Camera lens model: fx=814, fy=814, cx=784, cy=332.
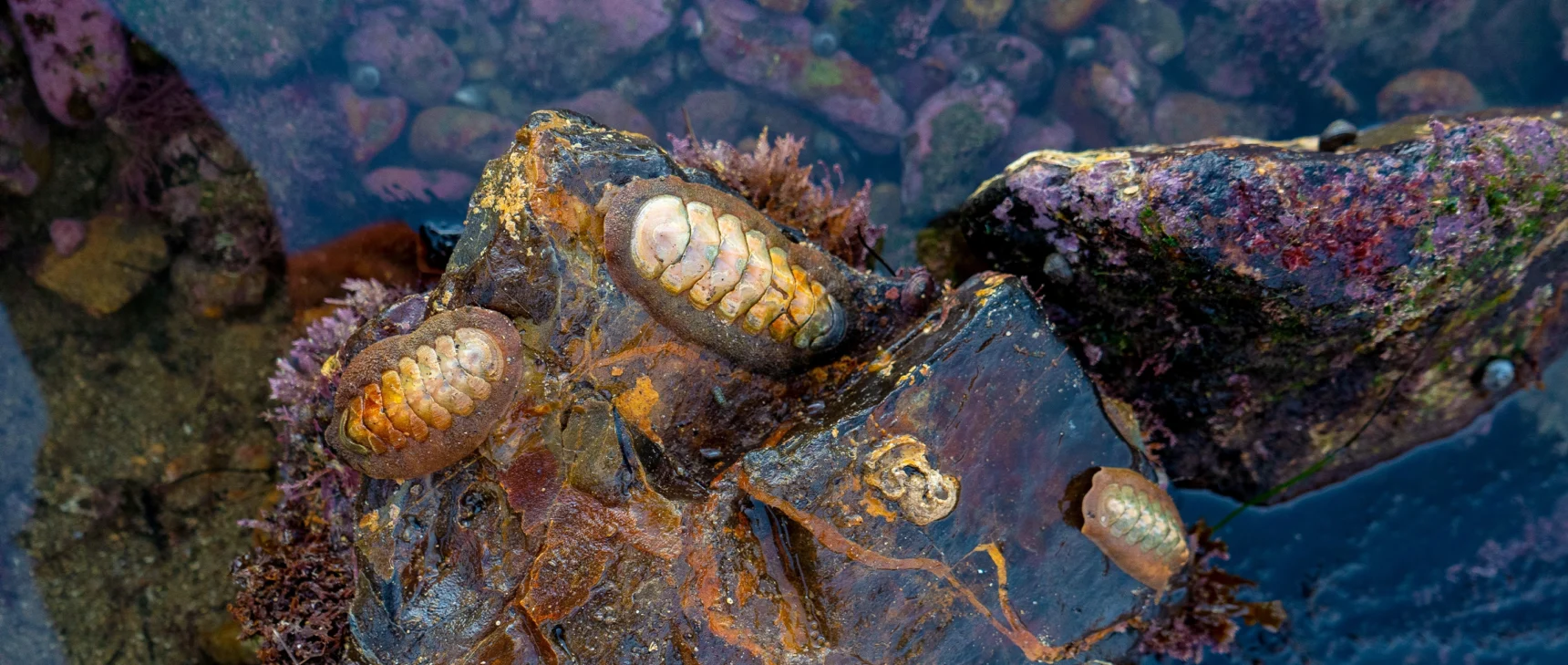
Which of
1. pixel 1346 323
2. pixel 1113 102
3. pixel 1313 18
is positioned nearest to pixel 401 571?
pixel 1346 323

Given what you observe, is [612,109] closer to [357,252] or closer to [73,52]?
[357,252]

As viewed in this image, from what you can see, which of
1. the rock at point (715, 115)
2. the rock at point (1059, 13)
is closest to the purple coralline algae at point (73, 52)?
the rock at point (715, 115)

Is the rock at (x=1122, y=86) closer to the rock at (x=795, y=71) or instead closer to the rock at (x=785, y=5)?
the rock at (x=795, y=71)

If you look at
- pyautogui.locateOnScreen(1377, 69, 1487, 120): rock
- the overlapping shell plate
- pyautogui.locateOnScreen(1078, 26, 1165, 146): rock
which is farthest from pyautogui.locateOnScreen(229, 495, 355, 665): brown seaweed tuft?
pyautogui.locateOnScreen(1377, 69, 1487, 120): rock

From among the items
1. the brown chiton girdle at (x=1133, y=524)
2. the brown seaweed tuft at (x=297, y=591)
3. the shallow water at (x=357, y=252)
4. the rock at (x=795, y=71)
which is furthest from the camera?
the rock at (x=795, y=71)

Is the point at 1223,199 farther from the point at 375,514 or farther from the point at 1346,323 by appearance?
the point at 375,514

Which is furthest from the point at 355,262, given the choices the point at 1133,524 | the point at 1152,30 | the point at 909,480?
the point at 1152,30
